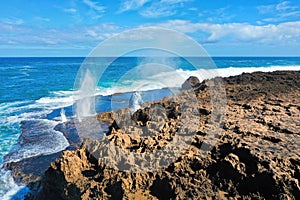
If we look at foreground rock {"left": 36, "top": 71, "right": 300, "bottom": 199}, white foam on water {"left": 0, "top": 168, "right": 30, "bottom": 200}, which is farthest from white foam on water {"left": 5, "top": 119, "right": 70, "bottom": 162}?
foreground rock {"left": 36, "top": 71, "right": 300, "bottom": 199}

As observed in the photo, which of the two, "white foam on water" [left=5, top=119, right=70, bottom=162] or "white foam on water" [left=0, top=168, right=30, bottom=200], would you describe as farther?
"white foam on water" [left=5, top=119, right=70, bottom=162]

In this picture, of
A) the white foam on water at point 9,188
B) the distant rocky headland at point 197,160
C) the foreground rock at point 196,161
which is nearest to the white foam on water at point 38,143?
the white foam on water at point 9,188

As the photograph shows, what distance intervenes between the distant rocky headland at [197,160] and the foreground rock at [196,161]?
0.05 feet

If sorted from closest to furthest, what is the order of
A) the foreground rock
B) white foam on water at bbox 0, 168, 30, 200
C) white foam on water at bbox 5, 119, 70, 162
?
the foreground rock → white foam on water at bbox 0, 168, 30, 200 → white foam on water at bbox 5, 119, 70, 162

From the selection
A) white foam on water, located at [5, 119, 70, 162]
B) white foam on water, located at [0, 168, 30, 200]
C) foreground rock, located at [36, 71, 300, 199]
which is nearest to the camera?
foreground rock, located at [36, 71, 300, 199]

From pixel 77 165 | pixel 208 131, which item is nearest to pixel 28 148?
pixel 77 165

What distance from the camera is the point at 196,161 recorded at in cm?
492

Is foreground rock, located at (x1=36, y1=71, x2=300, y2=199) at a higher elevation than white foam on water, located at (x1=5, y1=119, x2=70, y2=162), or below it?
higher

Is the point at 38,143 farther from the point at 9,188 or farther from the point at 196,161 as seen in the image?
the point at 196,161

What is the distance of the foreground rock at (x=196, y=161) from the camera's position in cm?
429

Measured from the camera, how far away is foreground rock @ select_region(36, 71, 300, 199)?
429 centimetres

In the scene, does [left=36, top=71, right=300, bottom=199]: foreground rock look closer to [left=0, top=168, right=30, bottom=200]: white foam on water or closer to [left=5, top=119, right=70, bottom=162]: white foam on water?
[left=0, top=168, right=30, bottom=200]: white foam on water

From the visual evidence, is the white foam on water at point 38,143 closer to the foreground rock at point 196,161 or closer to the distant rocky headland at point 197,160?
the distant rocky headland at point 197,160

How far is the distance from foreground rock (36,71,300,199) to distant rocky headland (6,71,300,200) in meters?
0.01
